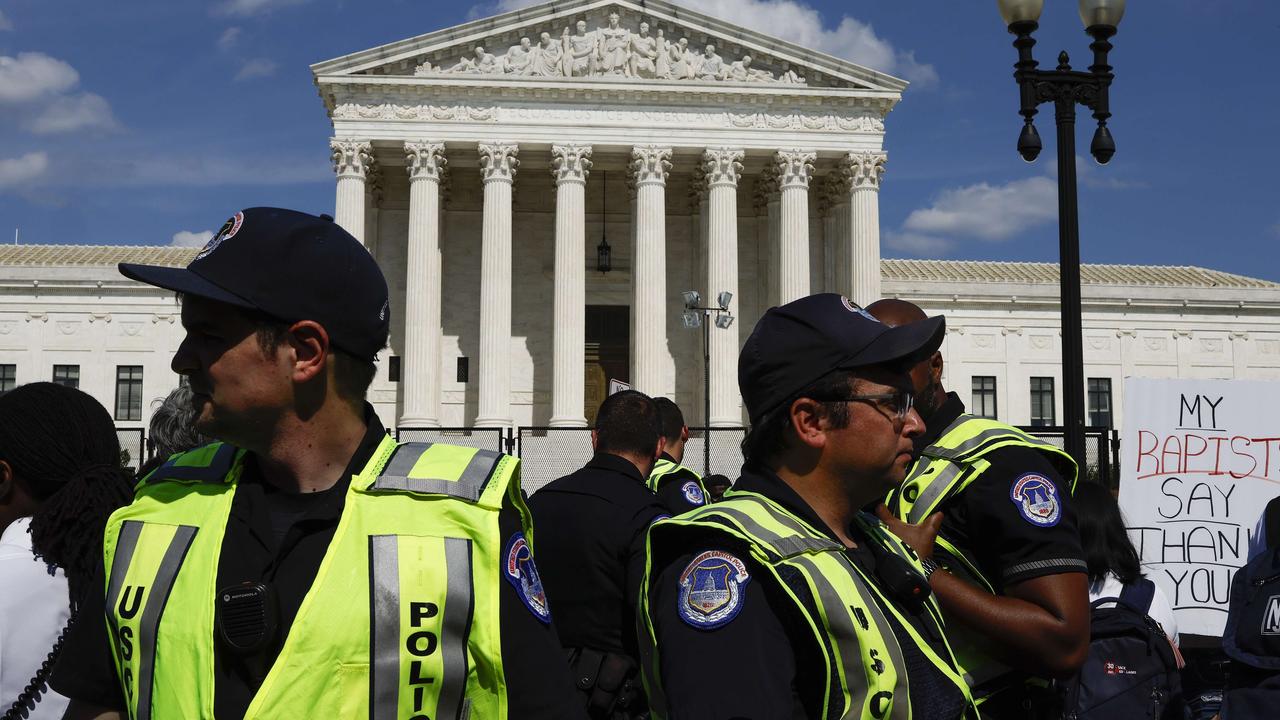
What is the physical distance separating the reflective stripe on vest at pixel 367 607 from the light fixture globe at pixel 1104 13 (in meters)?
10.4

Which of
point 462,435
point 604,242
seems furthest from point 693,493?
point 604,242

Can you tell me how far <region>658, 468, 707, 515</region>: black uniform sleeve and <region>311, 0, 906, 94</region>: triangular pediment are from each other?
33325 millimetres

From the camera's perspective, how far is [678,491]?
707 cm

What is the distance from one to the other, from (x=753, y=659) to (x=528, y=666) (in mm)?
494

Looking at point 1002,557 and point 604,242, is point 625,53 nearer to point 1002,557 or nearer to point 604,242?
point 604,242

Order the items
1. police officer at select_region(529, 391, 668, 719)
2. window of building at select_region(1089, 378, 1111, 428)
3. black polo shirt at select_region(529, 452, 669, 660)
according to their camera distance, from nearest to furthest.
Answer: police officer at select_region(529, 391, 668, 719) < black polo shirt at select_region(529, 452, 669, 660) < window of building at select_region(1089, 378, 1111, 428)

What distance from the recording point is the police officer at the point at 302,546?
92.6 inches

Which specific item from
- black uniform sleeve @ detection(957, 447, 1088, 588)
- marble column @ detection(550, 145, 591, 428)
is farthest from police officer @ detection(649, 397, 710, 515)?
marble column @ detection(550, 145, 591, 428)

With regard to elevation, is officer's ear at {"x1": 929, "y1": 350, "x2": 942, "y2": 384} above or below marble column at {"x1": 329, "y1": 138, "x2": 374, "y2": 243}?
below

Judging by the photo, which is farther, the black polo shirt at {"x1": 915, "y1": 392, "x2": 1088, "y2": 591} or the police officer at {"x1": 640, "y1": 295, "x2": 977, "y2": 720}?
the black polo shirt at {"x1": 915, "y1": 392, "x2": 1088, "y2": 591}

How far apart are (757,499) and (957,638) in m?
1.19

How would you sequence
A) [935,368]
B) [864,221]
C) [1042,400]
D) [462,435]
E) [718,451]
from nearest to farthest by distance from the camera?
[935,368], [462,435], [718,451], [864,221], [1042,400]

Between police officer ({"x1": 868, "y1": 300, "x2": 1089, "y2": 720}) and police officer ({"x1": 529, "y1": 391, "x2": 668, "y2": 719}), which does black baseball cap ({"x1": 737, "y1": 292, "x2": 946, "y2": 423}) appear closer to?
police officer ({"x1": 868, "y1": 300, "x2": 1089, "y2": 720})

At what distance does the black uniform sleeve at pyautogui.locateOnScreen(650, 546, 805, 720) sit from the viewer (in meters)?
2.36
